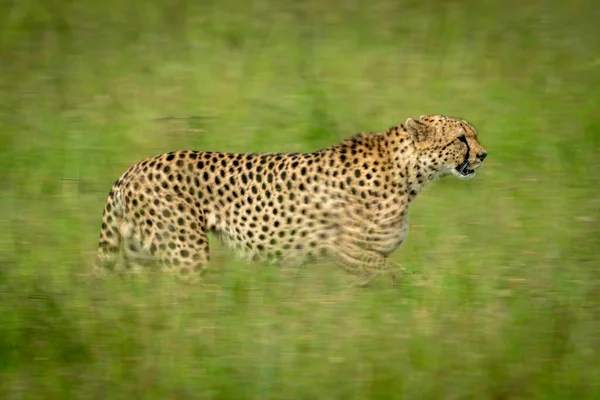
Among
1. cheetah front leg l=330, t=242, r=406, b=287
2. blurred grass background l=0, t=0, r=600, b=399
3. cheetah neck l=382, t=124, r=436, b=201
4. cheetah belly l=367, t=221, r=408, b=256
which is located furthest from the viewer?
cheetah neck l=382, t=124, r=436, b=201

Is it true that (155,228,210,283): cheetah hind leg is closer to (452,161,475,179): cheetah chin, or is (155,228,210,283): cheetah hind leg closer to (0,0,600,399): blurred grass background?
(0,0,600,399): blurred grass background

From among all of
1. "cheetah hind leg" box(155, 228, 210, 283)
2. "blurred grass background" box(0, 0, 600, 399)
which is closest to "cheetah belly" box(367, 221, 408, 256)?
"blurred grass background" box(0, 0, 600, 399)

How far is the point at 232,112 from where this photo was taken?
1111cm

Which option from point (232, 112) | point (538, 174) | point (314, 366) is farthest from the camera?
point (232, 112)

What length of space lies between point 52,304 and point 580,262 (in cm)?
308

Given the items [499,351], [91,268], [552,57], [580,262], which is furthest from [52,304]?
[552,57]

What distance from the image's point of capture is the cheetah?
806 cm

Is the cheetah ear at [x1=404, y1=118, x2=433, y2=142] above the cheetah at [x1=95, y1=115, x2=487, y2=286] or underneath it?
above

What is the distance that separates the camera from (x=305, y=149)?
10.5m

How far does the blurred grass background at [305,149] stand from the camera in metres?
6.59

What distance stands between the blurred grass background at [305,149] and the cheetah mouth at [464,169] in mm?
467

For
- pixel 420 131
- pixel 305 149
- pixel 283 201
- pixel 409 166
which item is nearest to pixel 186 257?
pixel 283 201

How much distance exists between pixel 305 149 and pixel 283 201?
2.30 metres

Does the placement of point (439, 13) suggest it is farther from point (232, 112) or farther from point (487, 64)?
point (232, 112)
